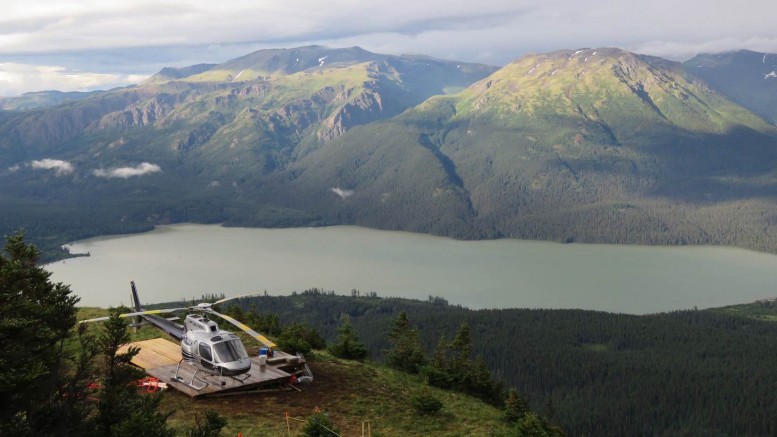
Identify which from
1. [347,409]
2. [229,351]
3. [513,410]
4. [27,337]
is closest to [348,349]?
[347,409]

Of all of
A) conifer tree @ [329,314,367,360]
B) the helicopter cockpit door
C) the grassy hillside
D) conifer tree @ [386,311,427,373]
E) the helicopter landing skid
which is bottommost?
conifer tree @ [386,311,427,373]

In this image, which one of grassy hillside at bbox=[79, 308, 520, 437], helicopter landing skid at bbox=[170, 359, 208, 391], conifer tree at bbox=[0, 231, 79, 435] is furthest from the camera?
helicopter landing skid at bbox=[170, 359, 208, 391]

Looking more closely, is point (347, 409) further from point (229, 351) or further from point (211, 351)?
point (211, 351)

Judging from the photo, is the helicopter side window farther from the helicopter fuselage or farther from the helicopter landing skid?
the helicopter landing skid

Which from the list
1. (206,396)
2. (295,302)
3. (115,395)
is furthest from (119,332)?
(295,302)

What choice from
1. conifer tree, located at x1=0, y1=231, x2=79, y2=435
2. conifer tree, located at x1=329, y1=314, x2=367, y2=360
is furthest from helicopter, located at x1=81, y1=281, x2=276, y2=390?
conifer tree, located at x1=329, y1=314, x2=367, y2=360

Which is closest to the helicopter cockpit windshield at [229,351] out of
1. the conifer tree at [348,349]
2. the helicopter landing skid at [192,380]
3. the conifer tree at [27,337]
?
the helicopter landing skid at [192,380]
